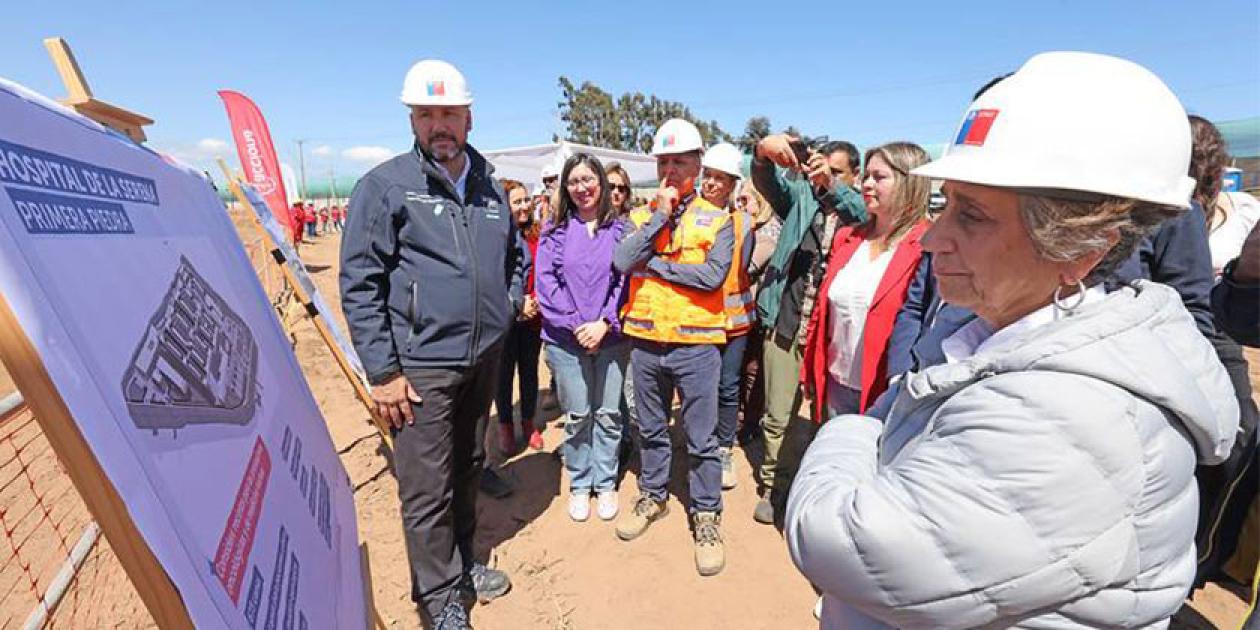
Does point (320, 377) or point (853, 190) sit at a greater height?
point (853, 190)

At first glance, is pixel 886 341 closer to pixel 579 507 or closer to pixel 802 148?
pixel 802 148

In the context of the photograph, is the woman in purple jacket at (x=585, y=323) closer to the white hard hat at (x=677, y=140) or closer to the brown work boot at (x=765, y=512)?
the white hard hat at (x=677, y=140)

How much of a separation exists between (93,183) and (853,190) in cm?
272

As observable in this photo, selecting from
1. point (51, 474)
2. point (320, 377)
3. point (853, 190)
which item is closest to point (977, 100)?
point (853, 190)

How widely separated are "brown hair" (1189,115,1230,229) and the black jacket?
271 cm

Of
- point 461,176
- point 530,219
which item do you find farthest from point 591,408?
point 530,219

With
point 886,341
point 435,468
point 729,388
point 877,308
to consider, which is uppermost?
point 877,308

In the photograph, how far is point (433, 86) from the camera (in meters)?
2.31

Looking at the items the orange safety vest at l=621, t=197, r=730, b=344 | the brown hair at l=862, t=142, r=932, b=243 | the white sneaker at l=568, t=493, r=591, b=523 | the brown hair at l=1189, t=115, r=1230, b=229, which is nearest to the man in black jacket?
the orange safety vest at l=621, t=197, r=730, b=344

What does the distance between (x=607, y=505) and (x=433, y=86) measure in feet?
8.05

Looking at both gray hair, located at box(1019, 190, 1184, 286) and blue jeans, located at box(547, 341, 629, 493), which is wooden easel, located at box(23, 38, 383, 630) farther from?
blue jeans, located at box(547, 341, 629, 493)

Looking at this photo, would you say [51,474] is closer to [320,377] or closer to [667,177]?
[320,377]

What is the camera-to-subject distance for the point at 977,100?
1.01 m

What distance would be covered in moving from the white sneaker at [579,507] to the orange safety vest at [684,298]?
1.16 meters
